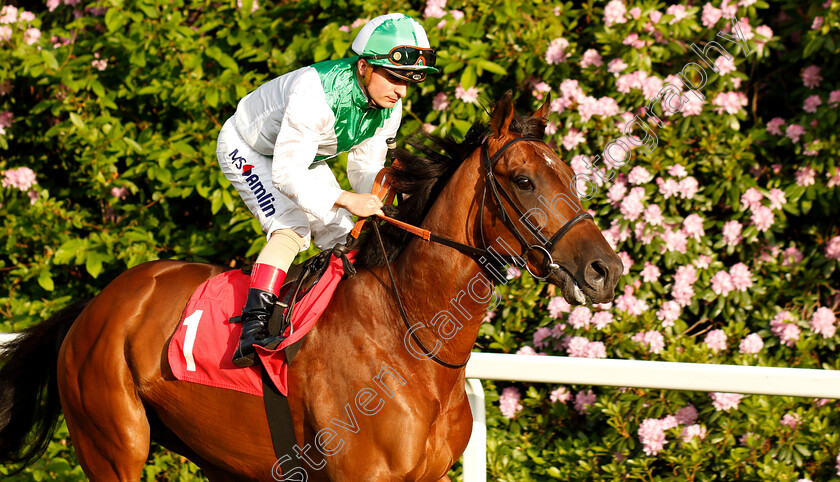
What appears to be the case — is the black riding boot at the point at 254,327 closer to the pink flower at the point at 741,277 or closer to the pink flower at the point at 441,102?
the pink flower at the point at 441,102

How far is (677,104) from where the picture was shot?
437 centimetres

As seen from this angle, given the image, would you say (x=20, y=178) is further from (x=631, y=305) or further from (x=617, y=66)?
(x=631, y=305)

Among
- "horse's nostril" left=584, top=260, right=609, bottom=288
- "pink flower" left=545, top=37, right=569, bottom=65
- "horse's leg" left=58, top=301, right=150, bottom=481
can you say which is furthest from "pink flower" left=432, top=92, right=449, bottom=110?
"horse's nostril" left=584, top=260, right=609, bottom=288

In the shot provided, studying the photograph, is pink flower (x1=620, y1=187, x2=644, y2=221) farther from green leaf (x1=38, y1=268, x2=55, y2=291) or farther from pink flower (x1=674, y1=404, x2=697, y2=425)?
green leaf (x1=38, y1=268, x2=55, y2=291)

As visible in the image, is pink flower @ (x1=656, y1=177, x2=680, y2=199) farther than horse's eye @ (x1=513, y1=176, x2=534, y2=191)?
Yes

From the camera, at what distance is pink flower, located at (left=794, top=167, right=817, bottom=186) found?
4.30 metres

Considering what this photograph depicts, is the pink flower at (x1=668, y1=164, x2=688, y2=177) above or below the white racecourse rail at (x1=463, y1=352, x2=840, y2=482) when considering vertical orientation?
above

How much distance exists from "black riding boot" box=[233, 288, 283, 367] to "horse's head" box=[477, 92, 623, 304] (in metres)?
0.82

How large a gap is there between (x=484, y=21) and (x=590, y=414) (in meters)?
2.38

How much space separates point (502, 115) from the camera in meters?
2.54

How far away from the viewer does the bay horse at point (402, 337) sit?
244 centimetres

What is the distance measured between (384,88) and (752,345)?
2515 mm

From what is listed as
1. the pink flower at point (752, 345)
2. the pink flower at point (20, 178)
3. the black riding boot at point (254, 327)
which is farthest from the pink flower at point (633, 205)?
the pink flower at point (20, 178)

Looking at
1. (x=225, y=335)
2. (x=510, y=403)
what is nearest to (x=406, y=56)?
(x=225, y=335)
